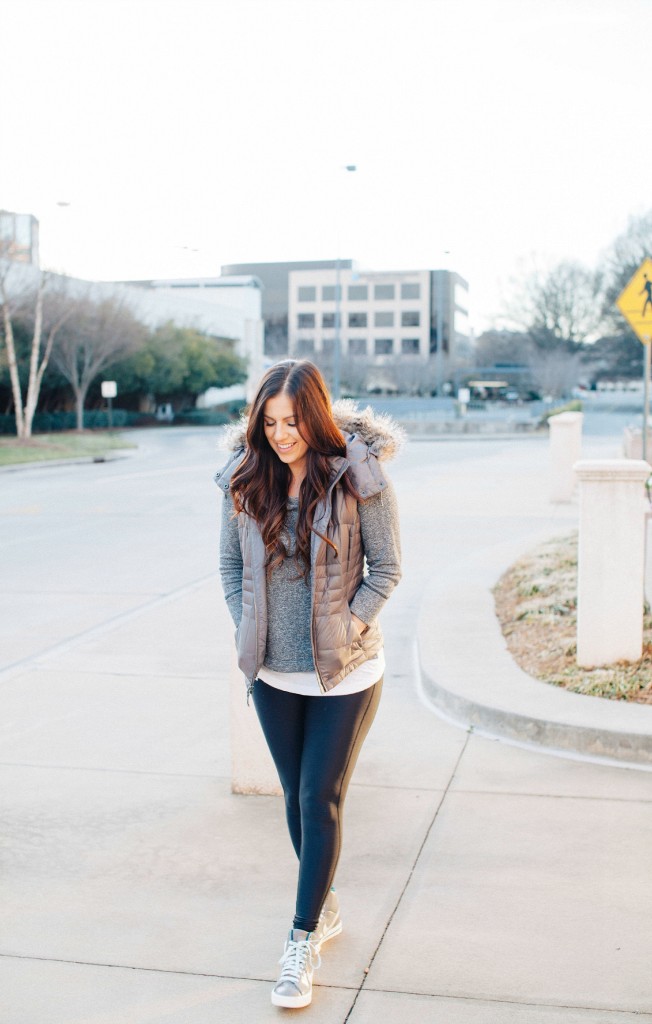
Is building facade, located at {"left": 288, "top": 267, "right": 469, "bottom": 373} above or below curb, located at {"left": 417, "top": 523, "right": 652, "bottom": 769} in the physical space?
above

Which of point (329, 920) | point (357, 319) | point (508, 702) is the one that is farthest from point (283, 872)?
point (357, 319)

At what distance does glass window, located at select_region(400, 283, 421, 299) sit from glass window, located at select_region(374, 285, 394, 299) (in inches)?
47.8

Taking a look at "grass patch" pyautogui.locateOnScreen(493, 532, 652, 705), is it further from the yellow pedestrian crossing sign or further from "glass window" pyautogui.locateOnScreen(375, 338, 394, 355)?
"glass window" pyautogui.locateOnScreen(375, 338, 394, 355)

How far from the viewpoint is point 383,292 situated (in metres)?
126

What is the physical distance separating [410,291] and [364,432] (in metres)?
125

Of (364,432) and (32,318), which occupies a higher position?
(32,318)

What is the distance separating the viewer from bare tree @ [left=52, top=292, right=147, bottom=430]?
47.3 metres

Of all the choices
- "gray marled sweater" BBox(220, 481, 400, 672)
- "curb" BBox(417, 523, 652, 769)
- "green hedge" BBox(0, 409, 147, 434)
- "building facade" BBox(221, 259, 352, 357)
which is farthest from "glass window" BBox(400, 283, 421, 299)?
"gray marled sweater" BBox(220, 481, 400, 672)

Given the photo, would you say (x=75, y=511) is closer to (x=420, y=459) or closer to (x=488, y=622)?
(x=488, y=622)

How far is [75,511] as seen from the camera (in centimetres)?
1800

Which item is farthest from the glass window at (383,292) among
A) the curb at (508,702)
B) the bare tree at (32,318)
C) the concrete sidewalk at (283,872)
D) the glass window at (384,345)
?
the concrete sidewalk at (283,872)

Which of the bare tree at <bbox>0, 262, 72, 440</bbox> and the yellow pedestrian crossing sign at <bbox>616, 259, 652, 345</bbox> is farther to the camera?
the bare tree at <bbox>0, 262, 72, 440</bbox>

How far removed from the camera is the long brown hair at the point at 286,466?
327cm

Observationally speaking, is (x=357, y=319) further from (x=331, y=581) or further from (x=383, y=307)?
(x=331, y=581)
